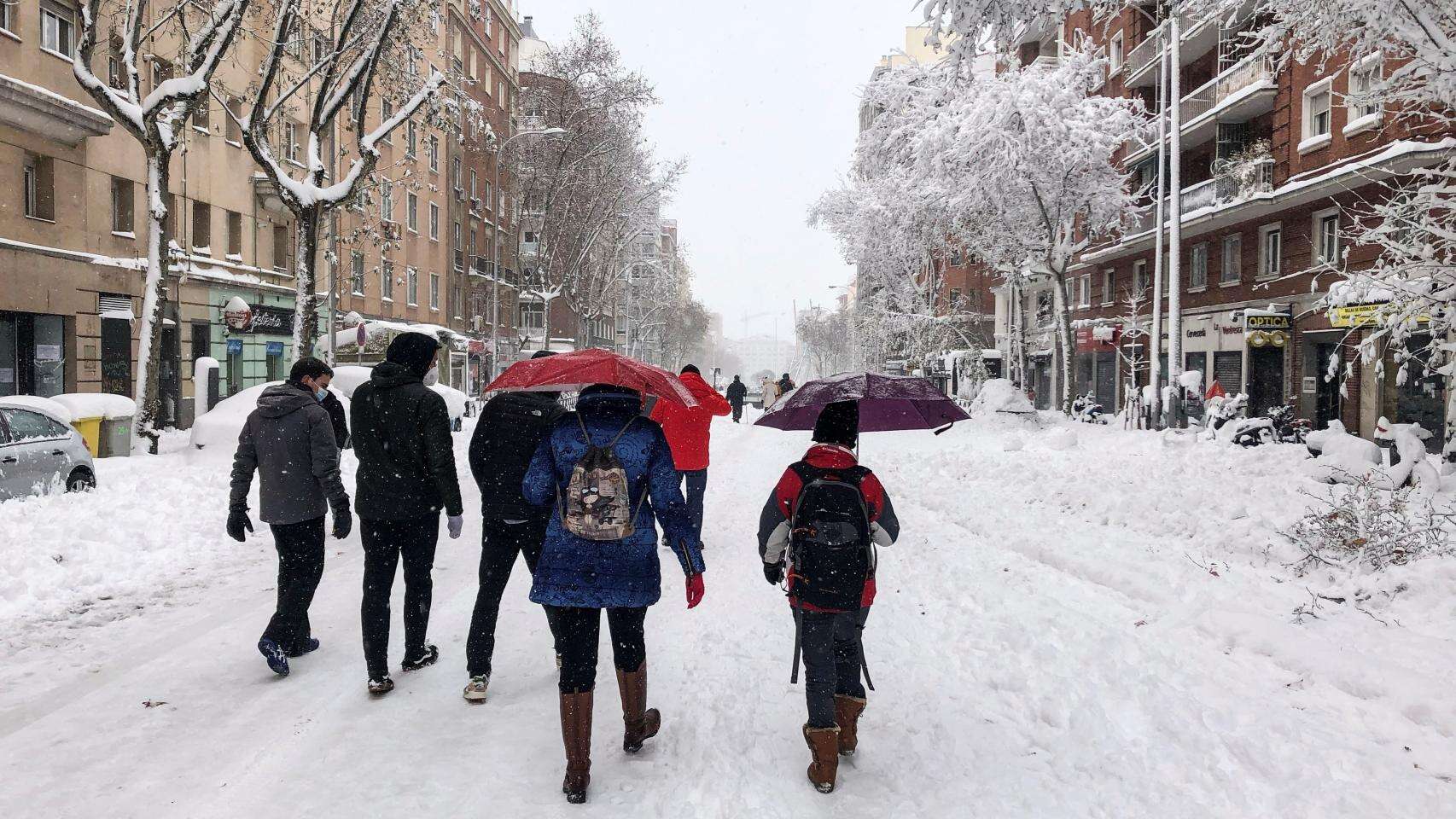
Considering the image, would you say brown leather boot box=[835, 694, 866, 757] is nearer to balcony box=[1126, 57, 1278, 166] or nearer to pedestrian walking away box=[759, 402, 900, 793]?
pedestrian walking away box=[759, 402, 900, 793]

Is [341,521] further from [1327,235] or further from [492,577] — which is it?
[1327,235]

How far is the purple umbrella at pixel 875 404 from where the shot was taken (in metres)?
4.55

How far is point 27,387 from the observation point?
19469 mm

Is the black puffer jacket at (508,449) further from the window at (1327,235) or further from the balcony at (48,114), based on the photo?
the window at (1327,235)

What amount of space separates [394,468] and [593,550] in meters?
1.64

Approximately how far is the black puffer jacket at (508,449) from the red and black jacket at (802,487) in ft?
4.81

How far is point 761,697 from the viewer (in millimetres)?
4844

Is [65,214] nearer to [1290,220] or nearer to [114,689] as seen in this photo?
[114,689]

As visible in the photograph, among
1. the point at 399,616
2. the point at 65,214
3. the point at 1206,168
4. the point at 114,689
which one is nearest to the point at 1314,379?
the point at 1206,168

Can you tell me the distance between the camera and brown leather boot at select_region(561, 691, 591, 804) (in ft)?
11.9

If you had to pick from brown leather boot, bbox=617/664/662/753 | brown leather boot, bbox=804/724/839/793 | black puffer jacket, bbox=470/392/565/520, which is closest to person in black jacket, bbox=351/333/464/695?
black puffer jacket, bbox=470/392/565/520

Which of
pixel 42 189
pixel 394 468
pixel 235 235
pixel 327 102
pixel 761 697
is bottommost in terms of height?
pixel 761 697

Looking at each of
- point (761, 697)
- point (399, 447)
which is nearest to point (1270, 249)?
point (761, 697)

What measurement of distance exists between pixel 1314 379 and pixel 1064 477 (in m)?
15.3
